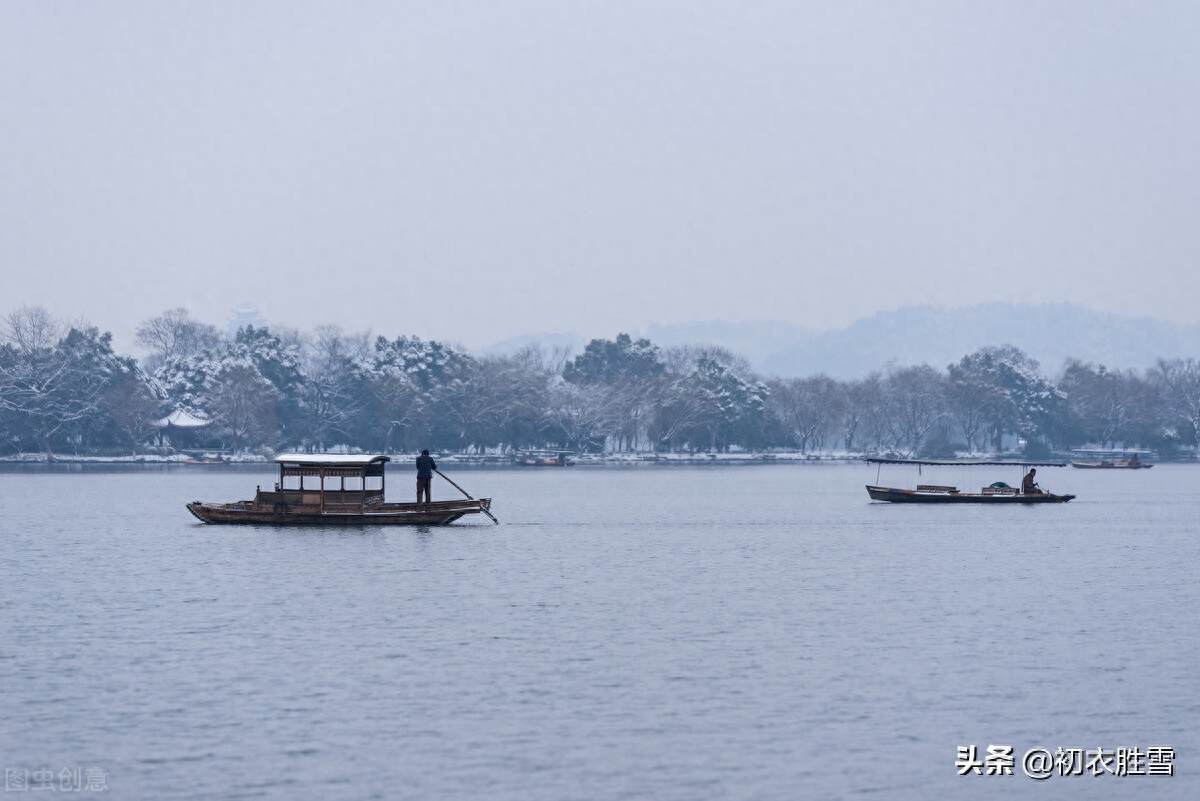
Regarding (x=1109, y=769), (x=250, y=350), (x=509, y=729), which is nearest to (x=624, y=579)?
(x=509, y=729)

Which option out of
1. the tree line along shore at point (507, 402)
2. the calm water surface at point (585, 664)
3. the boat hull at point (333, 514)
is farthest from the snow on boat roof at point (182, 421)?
the calm water surface at point (585, 664)

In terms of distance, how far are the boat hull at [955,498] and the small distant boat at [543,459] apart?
7483 centimetres

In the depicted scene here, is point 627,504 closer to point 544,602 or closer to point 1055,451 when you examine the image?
point 544,602

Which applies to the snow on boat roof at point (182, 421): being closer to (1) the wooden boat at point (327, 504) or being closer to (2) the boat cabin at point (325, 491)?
(1) the wooden boat at point (327, 504)

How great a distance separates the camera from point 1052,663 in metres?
26.5

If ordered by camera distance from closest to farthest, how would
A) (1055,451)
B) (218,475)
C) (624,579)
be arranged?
(624,579) → (218,475) → (1055,451)

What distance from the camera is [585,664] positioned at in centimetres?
2625

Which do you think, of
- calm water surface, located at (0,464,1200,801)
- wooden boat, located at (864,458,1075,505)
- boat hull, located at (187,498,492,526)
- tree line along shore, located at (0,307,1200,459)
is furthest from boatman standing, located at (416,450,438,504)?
tree line along shore, located at (0,307,1200,459)

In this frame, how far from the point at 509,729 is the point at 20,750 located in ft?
21.2

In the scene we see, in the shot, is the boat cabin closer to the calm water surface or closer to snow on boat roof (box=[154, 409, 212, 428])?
the calm water surface

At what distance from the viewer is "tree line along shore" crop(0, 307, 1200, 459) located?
141000 mm

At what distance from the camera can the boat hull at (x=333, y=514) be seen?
54.8 m

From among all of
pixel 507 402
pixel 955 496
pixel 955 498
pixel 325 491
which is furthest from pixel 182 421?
pixel 325 491

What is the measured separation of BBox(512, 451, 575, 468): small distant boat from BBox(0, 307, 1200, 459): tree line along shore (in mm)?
1664
